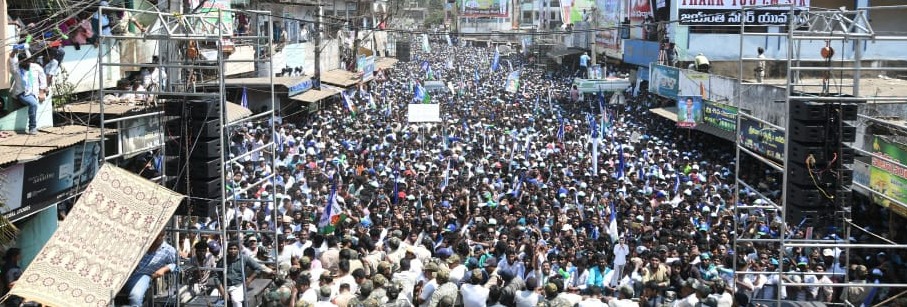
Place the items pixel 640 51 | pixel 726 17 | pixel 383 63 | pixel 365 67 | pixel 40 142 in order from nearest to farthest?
pixel 40 142
pixel 726 17
pixel 640 51
pixel 365 67
pixel 383 63

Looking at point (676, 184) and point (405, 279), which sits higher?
point (405, 279)

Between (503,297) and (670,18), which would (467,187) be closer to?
(503,297)

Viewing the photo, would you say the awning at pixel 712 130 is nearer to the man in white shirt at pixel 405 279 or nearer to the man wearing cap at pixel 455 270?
the man wearing cap at pixel 455 270

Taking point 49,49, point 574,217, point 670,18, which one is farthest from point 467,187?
point 670,18

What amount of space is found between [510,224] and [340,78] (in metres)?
24.5

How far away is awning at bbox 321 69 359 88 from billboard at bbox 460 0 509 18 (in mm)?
54080

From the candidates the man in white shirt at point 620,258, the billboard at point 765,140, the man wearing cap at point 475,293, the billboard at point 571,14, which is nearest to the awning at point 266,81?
the billboard at point 765,140

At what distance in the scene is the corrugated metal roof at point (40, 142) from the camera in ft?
35.5

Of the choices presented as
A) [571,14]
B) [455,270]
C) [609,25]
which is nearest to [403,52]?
[571,14]

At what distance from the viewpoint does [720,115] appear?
21.5m

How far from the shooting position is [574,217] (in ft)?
44.3

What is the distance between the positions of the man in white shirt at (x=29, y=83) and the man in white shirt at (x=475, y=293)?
6795mm

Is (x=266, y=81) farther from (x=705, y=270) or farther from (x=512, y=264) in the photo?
(x=705, y=270)

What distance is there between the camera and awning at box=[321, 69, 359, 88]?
34.7 m
